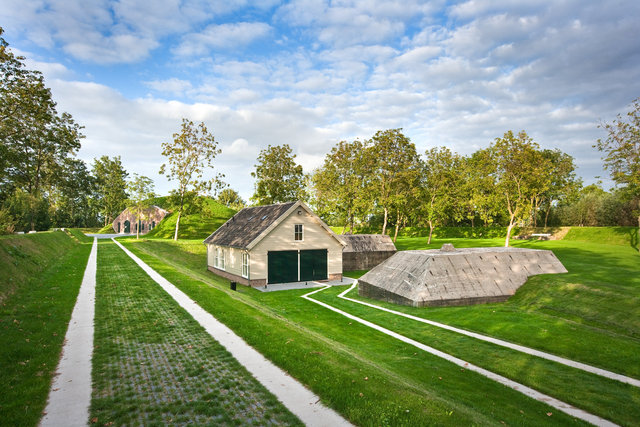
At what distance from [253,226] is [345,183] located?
857 inches

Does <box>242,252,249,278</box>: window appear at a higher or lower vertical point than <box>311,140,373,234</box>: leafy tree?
lower

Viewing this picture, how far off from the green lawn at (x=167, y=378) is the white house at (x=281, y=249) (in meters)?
13.3

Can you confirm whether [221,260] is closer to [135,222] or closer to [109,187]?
[135,222]

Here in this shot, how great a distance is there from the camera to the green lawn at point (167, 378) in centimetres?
648

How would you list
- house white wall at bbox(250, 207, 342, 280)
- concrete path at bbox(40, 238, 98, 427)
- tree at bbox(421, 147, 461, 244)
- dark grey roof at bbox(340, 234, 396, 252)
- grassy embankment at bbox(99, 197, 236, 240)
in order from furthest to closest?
grassy embankment at bbox(99, 197, 236, 240) → tree at bbox(421, 147, 461, 244) → dark grey roof at bbox(340, 234, 396, 252) → house white wall at bbox(250, 207, 342, 280) → concrete path at bbox(40, 238, 98, 427)

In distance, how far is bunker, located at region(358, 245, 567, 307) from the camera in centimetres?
1959

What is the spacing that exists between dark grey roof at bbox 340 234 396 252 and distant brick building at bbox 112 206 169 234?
160 feet

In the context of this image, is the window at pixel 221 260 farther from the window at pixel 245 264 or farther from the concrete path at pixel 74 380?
the concrete path at pixel 74 380

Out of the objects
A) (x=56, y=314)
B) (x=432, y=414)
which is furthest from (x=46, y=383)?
(x=432, y=414)

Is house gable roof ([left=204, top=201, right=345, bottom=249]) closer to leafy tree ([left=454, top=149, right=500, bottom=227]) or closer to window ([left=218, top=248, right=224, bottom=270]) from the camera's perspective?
window ([left=218, top=248, right=224, bottom=270])

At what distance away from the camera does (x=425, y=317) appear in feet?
57.2

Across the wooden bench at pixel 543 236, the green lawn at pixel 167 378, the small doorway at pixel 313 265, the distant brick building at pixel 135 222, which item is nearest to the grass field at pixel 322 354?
the green lawn at pixel 167 378

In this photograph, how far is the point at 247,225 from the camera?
102 ft

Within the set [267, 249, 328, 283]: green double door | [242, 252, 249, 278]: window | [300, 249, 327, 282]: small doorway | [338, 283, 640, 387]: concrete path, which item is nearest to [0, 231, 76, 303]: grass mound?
[242, 252, 249, 278]: window
